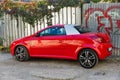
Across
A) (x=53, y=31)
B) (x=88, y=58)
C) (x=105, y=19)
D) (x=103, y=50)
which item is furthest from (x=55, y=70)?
(x=105, y=19)

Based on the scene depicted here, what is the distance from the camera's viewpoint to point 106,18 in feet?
39.1

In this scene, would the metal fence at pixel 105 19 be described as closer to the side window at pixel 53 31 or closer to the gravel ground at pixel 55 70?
the gravel ground at pixel 55 70

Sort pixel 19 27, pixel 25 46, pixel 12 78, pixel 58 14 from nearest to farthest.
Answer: pixel 12 78
pixel 25 46
pixel 58 14
pixel 19 27

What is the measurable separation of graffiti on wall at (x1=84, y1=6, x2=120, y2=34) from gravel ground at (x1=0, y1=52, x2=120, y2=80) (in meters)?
1.31

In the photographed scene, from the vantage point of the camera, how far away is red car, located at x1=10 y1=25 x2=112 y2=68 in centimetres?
986

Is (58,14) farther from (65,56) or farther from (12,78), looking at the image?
(12,78)

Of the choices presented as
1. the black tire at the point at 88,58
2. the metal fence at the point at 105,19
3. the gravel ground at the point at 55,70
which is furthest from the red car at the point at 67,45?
the metal fence at the point at 105,19

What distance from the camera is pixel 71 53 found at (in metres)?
10.2

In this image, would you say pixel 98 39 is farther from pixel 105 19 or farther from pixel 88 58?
pixel 105 19

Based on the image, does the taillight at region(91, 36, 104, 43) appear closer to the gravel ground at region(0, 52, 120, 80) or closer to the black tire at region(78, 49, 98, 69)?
the black tire at region(78, 49, 98, 69)

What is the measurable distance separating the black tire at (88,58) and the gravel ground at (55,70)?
0.18 metres

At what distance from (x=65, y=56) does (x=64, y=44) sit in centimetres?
44

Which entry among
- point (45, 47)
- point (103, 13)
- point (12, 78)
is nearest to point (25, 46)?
point (45, 47)

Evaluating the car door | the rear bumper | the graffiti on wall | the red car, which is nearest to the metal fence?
the graffiti on wall
